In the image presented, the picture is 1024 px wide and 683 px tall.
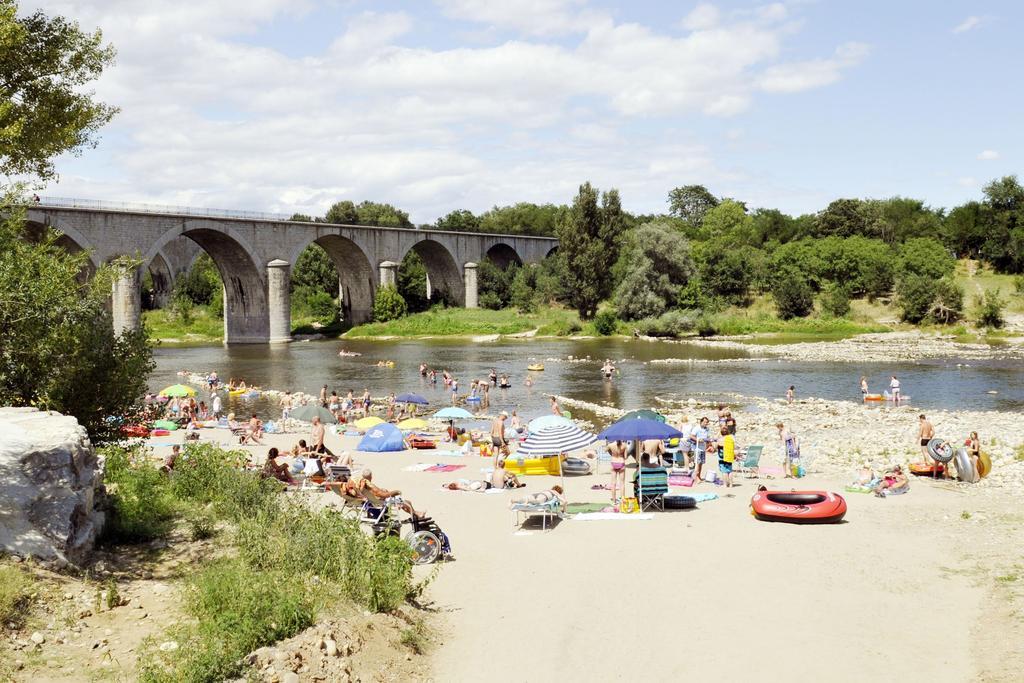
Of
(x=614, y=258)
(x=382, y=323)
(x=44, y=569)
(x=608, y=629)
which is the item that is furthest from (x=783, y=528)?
(x=382, y=323)

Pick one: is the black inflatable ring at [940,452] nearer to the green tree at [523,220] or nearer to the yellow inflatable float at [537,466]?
the yellow inflatable float at [537,466]

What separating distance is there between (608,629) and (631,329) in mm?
54757

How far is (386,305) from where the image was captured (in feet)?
241

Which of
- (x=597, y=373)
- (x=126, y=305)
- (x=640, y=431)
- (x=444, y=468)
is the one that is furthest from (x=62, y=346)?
(x=126, y=305)

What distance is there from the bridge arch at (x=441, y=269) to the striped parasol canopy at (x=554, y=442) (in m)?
66.5

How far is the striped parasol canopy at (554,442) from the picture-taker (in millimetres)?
15891

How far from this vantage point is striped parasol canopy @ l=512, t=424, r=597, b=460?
626 inches

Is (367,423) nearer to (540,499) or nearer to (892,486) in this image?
(540,499)

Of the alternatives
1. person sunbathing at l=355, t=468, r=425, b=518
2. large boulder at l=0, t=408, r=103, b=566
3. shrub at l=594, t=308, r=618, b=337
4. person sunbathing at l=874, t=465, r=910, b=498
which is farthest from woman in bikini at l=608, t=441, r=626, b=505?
shrub at l=594, t=308, r=618, b=337

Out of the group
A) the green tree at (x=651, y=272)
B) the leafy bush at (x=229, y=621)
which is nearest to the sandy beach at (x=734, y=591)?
the leafy bush at (x=229, y=621)

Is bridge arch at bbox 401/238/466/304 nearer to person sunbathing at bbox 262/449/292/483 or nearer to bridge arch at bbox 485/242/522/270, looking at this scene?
bridge arch at bbox 485/242/522/270

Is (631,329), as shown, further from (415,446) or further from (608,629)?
(608,629)

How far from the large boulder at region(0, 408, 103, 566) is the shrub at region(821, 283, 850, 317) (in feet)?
207

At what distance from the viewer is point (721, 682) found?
763 centimetres
